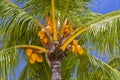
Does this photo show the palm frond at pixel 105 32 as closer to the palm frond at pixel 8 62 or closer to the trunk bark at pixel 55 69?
the trunk bark at pixel 55 69

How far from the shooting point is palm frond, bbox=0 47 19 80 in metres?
7.76

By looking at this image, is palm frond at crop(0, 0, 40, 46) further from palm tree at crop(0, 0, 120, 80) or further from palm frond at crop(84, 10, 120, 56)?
palm frond at crop(84, 10, 120, 56)

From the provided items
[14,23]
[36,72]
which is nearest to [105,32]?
[14,23]

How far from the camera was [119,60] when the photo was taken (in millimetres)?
12094

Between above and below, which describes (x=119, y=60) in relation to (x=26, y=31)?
below

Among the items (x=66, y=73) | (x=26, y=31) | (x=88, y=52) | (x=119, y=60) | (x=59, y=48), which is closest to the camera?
(x=59, y=48)

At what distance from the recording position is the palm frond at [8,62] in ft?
25.5

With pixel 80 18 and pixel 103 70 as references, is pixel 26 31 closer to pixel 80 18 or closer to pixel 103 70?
pixel 80 18

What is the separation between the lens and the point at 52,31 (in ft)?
27.1

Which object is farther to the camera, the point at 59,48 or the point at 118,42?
the point at 118,42

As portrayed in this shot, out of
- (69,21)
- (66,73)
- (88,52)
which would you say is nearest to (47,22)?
(69,21)

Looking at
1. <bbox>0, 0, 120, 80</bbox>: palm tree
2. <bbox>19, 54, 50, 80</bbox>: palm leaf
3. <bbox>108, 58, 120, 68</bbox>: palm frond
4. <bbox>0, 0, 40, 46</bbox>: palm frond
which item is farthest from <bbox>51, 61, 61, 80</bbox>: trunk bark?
<bbox>108, 58, 120, 68</bbox>: palm frond

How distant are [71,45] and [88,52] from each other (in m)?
1.25

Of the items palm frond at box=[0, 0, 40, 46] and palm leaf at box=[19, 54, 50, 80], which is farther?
palm leaf at box=[19, 54, 50, 80]
